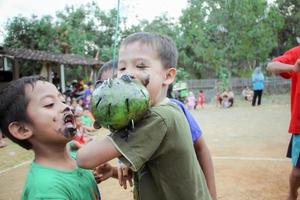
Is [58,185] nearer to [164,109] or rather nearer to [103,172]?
[103,172]

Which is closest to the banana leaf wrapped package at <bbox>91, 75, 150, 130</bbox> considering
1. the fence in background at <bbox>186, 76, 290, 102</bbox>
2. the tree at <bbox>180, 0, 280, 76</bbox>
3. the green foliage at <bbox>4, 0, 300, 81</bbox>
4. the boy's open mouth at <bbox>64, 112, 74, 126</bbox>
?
the boy's open mouth at <bbox>64, 112, 74, 126</bbox>

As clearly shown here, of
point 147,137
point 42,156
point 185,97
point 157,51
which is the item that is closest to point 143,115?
point 147,137

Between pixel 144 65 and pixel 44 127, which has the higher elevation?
pixel 144 65

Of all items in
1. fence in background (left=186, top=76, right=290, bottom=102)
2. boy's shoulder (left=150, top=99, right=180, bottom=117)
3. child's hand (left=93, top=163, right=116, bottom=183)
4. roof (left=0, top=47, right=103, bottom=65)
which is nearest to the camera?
boy's shoulder (left=150, top=99, right=180, bottom=117)

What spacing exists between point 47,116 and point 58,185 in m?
0.31

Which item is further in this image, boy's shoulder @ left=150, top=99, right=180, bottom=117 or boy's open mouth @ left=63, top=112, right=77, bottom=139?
boy's open mouth @ left=63, top=112, right=77, bottom=139

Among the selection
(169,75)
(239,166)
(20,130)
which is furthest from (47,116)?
(239,166)

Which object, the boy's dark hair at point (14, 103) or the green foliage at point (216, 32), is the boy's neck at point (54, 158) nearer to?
the boy's dark hair at point (14, 103)

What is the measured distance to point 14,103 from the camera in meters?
1.65

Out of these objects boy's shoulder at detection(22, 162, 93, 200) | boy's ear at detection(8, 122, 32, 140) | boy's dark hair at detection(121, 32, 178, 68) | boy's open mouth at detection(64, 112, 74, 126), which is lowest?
boy's shoulder at detection(22, 162, 93, 200)

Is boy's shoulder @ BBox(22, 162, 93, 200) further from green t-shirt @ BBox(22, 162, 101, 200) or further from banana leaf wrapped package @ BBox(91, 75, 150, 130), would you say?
banana leaf wrapped package @ BBox(91, 75, 150, 130)

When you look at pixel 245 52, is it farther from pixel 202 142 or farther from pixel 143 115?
pixel 143 115

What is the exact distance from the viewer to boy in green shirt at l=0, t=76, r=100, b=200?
159 cm

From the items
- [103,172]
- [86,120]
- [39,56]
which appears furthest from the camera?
[39,56]
